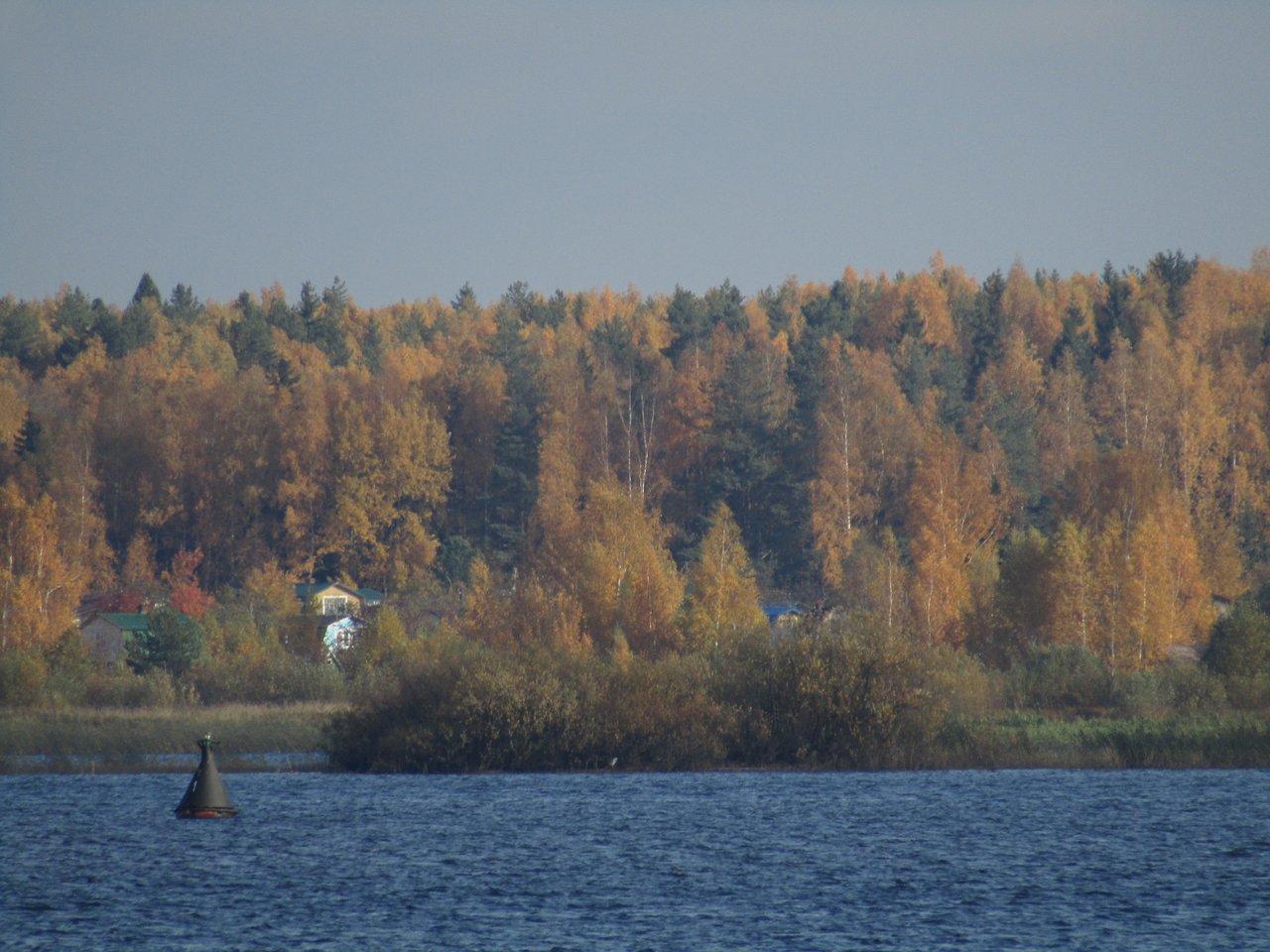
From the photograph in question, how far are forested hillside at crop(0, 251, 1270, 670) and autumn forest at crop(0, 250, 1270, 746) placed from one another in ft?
0.73

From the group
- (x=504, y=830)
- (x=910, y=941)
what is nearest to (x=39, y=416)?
(x=504, y=830)

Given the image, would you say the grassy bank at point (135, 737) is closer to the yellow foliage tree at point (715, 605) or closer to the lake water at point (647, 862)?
the lake water at point (647, 862)

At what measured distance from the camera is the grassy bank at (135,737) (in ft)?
160

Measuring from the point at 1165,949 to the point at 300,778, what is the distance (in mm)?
26697

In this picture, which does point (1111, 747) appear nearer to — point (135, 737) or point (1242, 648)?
point (1242, 648)

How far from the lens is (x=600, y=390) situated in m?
106

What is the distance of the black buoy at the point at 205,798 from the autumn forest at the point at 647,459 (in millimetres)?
31926

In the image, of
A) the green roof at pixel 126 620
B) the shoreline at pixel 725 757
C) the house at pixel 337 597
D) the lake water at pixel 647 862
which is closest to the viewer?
the lake water at pixel 647 862

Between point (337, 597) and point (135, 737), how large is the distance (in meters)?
43.4

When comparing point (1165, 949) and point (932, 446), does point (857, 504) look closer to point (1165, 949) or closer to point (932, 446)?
point (932, 446)

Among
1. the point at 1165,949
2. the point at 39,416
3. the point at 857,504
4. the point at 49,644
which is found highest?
the point at 39,416

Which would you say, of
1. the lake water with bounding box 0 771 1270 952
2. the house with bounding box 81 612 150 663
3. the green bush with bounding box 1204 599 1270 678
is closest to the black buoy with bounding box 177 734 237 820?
the lake water with bounding box 0 771 1270 952

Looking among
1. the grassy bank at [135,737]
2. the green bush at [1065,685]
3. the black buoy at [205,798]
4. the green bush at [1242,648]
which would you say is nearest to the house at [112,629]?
the grassy bank at [135,737]

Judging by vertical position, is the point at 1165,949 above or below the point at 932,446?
below
